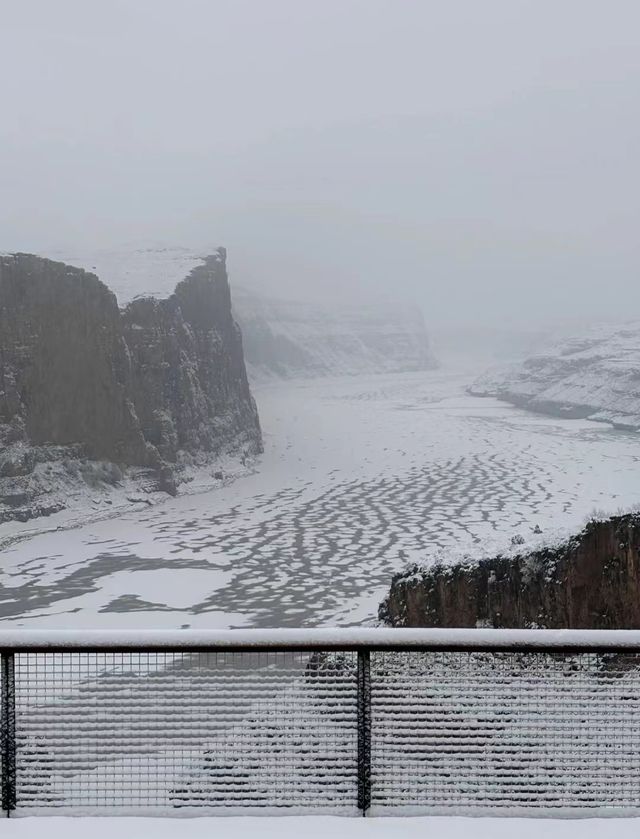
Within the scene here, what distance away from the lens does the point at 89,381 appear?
230 ft

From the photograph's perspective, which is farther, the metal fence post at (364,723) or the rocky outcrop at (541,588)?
the rocky outcrop at (541,588)

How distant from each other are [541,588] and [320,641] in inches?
658

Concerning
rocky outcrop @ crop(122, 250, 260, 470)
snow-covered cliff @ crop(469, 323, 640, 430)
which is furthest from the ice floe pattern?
snow-covered cliff @ crop(469, 323, 640, 430)

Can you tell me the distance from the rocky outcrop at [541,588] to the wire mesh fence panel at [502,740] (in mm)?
14296

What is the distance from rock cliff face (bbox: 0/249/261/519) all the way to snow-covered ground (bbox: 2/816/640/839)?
186ft

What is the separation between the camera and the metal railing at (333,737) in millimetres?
4559

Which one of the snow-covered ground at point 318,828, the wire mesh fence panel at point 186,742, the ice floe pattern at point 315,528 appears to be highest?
the wire mesh fence panel at point 186,742

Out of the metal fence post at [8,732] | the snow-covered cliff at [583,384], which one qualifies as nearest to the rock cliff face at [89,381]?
the metal fence post at [8,732]

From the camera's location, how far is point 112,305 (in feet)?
241

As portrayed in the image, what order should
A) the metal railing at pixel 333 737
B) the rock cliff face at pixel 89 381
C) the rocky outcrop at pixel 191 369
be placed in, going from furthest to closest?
the rocky outcrop at pixel 191 369 < the rock cliff face at pixel 89 381 < the metal railing at pixel 333 737

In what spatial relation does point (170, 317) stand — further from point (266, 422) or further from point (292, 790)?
point (292, 790)

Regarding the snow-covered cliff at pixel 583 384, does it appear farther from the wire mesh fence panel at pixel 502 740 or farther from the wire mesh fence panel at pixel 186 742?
the wire mesh fence panel at pixel 186 742

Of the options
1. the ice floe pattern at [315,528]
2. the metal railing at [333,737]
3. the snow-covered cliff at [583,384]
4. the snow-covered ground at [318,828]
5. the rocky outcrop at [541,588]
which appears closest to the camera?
the snow-covered ground at [318,828]

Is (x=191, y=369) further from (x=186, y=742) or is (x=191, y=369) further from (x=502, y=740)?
(x=502, y=740)
